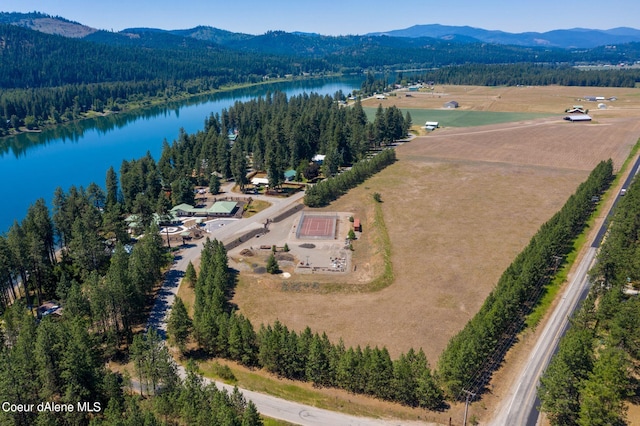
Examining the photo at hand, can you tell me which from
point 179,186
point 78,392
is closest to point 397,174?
point 179,186

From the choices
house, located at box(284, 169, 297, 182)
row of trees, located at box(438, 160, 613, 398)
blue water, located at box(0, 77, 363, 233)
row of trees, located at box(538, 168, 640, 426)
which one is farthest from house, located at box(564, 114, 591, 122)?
blue water, located at box(0, 77, 363, 233)

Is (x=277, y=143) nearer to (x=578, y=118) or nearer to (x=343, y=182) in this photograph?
(x=343, y=182)

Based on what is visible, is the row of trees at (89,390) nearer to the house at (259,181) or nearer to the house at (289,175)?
the house at (259,181)

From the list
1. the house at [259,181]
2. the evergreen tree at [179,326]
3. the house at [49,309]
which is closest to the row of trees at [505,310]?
the evergreen tree at [179,326]

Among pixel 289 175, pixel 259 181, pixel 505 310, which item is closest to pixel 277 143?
pixel 289 175

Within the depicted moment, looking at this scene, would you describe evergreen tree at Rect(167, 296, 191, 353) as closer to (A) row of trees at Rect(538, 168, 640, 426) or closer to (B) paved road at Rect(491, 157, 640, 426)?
(B) paved road at Rect(491, 157, 640, 426)

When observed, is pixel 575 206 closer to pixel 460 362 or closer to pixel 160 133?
pixel 460 362

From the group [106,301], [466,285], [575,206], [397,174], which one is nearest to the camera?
[106,301]
